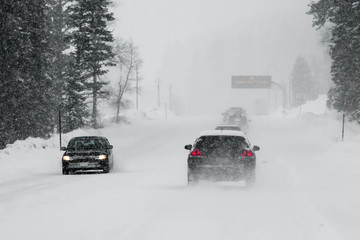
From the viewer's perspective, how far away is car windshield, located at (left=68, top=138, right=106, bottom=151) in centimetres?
2009

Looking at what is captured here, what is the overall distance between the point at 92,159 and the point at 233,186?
5962 millimetres

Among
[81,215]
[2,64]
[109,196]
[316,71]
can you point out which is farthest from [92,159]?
[316,71]

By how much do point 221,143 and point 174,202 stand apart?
3.06 meters

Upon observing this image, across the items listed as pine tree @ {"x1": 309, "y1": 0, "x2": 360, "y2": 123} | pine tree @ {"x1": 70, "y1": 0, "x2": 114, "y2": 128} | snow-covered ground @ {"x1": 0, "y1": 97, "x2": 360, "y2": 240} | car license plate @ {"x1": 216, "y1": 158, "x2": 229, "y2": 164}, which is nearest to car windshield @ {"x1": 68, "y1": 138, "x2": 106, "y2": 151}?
snow-covered ground @ {"x1": 0, "y1": 97, "x2": 360, "y2": 240}

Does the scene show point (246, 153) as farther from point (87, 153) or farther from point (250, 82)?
point (250, 82)

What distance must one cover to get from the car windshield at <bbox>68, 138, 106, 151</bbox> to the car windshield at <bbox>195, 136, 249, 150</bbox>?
6.75 metres

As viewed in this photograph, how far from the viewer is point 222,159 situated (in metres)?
14.2

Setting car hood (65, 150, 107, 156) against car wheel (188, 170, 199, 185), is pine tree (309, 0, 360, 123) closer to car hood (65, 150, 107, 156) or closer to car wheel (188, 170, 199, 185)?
car hood (65, 150, 107, 156)

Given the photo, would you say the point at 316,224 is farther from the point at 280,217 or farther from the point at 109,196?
the point at 109,196

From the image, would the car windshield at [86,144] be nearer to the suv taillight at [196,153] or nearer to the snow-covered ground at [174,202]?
the snow-covered ground at [174,202]

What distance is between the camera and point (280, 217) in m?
9.84

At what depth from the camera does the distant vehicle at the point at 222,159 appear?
14117 millimetres

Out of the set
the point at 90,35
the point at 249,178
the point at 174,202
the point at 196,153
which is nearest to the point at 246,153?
the point at 249,178

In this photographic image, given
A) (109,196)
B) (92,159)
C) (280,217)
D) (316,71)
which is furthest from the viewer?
(316,71)
